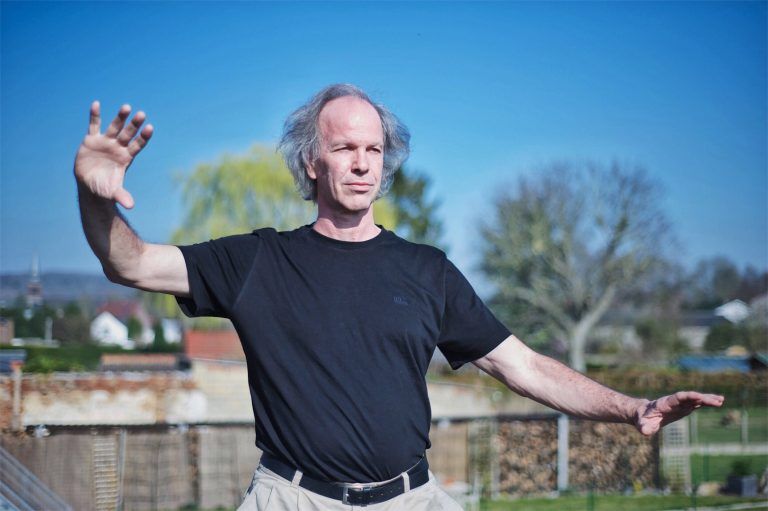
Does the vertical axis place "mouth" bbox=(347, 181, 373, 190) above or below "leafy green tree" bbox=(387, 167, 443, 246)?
below

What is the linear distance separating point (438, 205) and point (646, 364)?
26953 mm

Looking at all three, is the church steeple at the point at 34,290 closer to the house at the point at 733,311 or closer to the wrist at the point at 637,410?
the wrist at the point at 637,410

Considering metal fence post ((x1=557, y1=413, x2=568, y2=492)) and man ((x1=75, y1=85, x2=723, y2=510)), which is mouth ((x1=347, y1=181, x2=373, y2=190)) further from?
metal fence post ((x1=557, y1=413, x2=568, y2=492))

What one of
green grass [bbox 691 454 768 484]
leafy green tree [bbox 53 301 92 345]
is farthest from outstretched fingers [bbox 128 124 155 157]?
leafy green tree [bbox 53 301 92 345]

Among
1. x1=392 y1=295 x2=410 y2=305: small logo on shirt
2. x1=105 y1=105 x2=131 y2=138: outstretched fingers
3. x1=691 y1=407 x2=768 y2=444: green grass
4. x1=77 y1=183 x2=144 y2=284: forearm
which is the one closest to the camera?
x1=105 y1=105 x2=131 y2=138: outstretched fingers

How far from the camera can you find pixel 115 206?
2629 mm

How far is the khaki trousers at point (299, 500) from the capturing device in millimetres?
2934

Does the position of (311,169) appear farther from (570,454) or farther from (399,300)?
(570,454)

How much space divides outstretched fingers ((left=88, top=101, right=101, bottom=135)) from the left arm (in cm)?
165

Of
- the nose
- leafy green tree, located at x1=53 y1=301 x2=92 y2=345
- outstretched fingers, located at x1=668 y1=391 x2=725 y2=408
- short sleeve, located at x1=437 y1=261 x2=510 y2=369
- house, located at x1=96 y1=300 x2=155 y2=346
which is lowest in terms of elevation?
outstretched fingers, located at x1=668 y1=391 x2=725 y2=408

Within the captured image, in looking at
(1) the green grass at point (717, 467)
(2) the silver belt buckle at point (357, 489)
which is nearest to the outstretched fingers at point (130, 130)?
(2) the silver belt buckle at point (357, 489)

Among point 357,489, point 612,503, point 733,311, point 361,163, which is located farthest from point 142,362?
point 733,311

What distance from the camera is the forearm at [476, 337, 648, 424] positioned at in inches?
130

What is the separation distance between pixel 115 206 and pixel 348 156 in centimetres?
88
